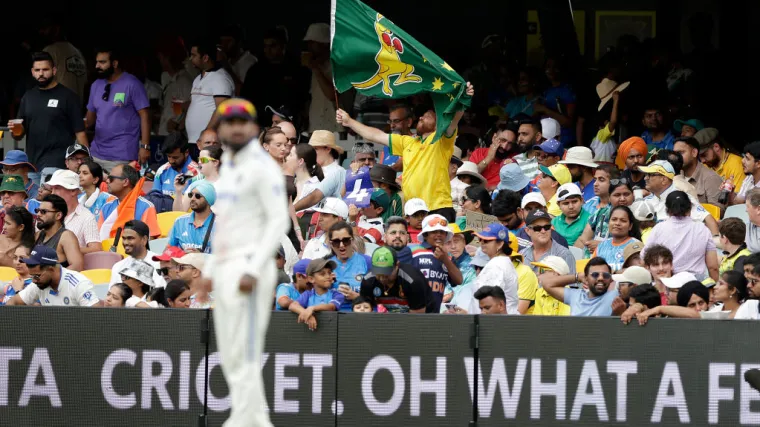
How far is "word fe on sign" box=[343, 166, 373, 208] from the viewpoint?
14.0m

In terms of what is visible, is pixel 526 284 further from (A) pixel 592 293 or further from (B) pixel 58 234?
(B) pixel 58 234

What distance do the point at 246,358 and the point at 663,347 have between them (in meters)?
4.33

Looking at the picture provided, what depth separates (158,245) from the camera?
1369 cm

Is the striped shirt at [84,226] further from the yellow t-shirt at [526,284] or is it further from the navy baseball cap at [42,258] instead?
the yellow t-shirt at [526,284]

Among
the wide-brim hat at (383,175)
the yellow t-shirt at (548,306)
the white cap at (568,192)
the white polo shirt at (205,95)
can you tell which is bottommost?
the yellow t-shirt at (548,306)

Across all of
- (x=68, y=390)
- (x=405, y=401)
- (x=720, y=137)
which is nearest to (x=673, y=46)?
(x=720, y=137)

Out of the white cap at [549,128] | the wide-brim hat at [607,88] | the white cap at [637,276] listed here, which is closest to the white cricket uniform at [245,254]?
the white cap at [637,276]

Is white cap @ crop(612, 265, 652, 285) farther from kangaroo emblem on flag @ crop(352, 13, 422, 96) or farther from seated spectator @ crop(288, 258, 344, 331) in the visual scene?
kangaroo emblem on flag @ crop(352, 13, 422, 96)

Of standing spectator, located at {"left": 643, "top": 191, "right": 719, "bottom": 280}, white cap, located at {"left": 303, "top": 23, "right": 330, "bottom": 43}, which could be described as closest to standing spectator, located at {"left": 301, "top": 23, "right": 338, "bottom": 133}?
white cap, located at {"left": 303, "top": 23, "right": 330, "bottom": 43}

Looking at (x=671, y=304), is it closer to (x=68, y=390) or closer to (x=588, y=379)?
(x=588, y=379)

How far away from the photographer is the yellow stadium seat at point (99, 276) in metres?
12.7

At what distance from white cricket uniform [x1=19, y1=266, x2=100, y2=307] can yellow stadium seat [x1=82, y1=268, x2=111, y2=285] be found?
1.93 feet

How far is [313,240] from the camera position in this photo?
41.1ft

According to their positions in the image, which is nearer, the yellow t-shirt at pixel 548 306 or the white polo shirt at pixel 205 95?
the yellow t-shirt at pixel 548 306
